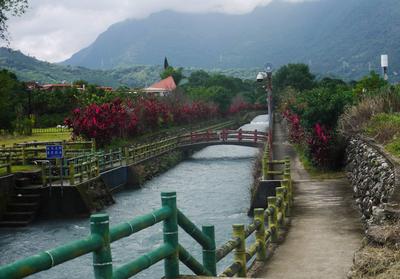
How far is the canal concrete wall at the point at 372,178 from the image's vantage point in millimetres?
10523

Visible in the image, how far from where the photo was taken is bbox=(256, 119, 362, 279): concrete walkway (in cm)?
956

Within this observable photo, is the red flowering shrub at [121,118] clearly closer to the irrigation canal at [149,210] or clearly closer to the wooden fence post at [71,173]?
the irrigation canal at [149,210]

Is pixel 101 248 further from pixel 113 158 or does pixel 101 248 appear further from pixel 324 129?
pixel 113 158

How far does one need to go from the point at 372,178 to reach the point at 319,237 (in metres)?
3.46

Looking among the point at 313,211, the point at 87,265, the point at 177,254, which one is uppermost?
the point at 177,254

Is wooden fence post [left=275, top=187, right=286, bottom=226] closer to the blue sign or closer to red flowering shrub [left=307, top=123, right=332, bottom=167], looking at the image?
red flowering shrub [left=307, top=123, right=332, bottom=167]

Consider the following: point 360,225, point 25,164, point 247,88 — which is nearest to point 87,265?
point 360,225

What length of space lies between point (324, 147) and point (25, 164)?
1439 centimetres

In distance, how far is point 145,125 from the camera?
51.0 meters

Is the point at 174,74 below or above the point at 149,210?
above

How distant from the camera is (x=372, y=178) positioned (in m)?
14.8

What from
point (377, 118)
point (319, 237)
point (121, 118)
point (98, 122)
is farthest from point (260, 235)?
point (121, 118)

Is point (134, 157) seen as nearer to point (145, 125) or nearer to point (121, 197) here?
point (121, 197)

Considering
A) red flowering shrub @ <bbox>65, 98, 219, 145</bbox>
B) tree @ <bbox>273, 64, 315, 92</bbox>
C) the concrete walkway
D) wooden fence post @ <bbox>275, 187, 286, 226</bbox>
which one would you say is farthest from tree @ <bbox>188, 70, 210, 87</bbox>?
wooden fence post @ <bbox>275, 187, 286, 226</bbox>
